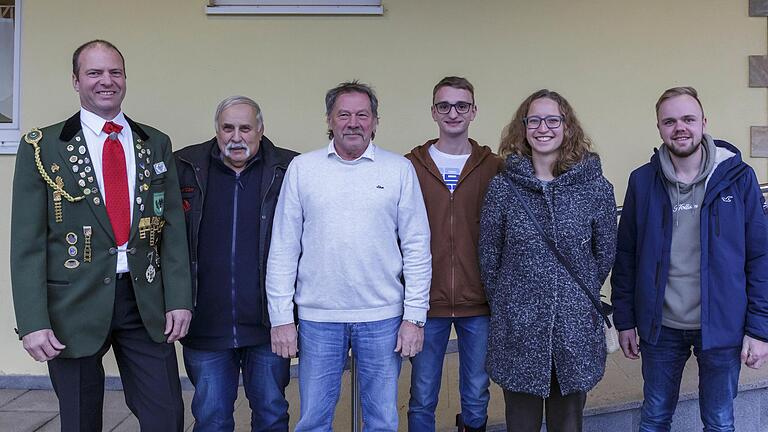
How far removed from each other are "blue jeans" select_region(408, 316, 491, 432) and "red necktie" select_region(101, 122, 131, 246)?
118cm

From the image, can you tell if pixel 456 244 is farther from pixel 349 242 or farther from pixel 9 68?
pixel 9 68

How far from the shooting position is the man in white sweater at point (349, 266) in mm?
2340

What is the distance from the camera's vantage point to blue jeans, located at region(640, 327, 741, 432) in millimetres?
2537

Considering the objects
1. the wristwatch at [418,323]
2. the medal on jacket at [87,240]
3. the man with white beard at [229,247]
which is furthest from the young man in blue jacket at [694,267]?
the medal on jacket at [87,240]

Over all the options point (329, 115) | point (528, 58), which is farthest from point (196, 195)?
point (528, 58)

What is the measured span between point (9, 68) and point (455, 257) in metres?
3.12

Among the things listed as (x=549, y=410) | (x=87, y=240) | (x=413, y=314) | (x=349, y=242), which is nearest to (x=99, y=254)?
(x=87, y=240)

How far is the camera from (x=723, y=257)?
243 cm

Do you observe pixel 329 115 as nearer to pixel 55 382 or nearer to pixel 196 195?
pixel 196 195

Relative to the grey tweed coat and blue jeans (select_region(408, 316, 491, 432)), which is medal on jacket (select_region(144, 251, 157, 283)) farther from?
the grey tweed coat

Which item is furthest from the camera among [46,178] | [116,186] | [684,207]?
[684,207]

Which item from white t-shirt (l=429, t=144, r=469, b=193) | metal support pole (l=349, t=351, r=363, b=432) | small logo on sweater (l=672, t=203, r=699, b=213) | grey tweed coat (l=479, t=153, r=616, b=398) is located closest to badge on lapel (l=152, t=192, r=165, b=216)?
metal support pole (l=349, t=351, r=363, b=432)

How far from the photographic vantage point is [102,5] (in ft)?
13.1

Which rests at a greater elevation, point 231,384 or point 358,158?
point 358,158
